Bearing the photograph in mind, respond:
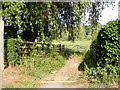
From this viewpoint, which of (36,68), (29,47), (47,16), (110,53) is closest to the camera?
(110,53)

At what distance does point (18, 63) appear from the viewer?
5875 mm

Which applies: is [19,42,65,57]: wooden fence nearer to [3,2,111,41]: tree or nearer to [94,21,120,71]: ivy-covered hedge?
[3,2,111,41]: tree

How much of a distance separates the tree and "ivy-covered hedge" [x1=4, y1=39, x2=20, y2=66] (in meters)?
0.73

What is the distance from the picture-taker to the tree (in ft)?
16.1

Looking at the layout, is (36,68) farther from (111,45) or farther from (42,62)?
(111,45)

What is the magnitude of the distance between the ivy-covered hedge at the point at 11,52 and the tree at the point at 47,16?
73 centimetres

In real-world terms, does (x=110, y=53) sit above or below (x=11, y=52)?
above

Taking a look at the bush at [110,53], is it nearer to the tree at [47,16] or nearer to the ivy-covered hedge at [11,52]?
the tree at [47,16]

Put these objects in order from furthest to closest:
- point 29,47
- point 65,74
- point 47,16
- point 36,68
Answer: point 29,47 < point 47,16 < point 65,74 < point 36,68

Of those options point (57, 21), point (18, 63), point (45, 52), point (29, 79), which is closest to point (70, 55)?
point (45, 52)

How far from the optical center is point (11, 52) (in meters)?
5.67

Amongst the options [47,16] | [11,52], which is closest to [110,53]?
[47,16]

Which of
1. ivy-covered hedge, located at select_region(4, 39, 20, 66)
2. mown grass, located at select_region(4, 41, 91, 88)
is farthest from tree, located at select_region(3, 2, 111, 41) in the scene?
mown grass, located at select_region(4, 41, 91, 88)

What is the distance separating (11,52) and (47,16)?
7.08ft
